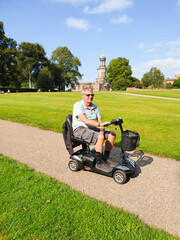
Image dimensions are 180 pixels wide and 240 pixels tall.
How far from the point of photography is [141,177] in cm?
352

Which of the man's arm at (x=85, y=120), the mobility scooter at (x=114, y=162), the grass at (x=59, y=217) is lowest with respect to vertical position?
the grass at (x=59, y=217)

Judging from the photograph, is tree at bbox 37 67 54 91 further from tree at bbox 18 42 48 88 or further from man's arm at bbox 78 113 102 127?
man's arm at bbox 78 113 102 127

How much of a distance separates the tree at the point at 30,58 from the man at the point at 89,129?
55162 mm

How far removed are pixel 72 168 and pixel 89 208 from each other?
134 centimetres

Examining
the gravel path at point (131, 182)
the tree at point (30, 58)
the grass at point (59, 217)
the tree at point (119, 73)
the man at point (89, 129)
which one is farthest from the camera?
the tree at point (119, 73)

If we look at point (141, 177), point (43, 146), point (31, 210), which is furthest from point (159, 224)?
point (43, 146)

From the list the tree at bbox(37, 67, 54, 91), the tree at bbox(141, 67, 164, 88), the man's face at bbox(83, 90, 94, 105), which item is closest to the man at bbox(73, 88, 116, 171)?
the man's face at bbox(83, 90, 94, 105)

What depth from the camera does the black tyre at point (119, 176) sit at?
3.19 meters

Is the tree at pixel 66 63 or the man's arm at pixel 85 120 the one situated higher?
the tree at pixel 66 63

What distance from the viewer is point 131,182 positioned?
3.32m

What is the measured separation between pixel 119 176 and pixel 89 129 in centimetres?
117

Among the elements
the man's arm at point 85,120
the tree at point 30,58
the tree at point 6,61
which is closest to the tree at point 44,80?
the tree at point 30,58

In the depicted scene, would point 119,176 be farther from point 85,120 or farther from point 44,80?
point 44,80

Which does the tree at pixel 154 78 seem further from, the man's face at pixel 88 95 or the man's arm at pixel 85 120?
the man's arm at pixel 85 120
